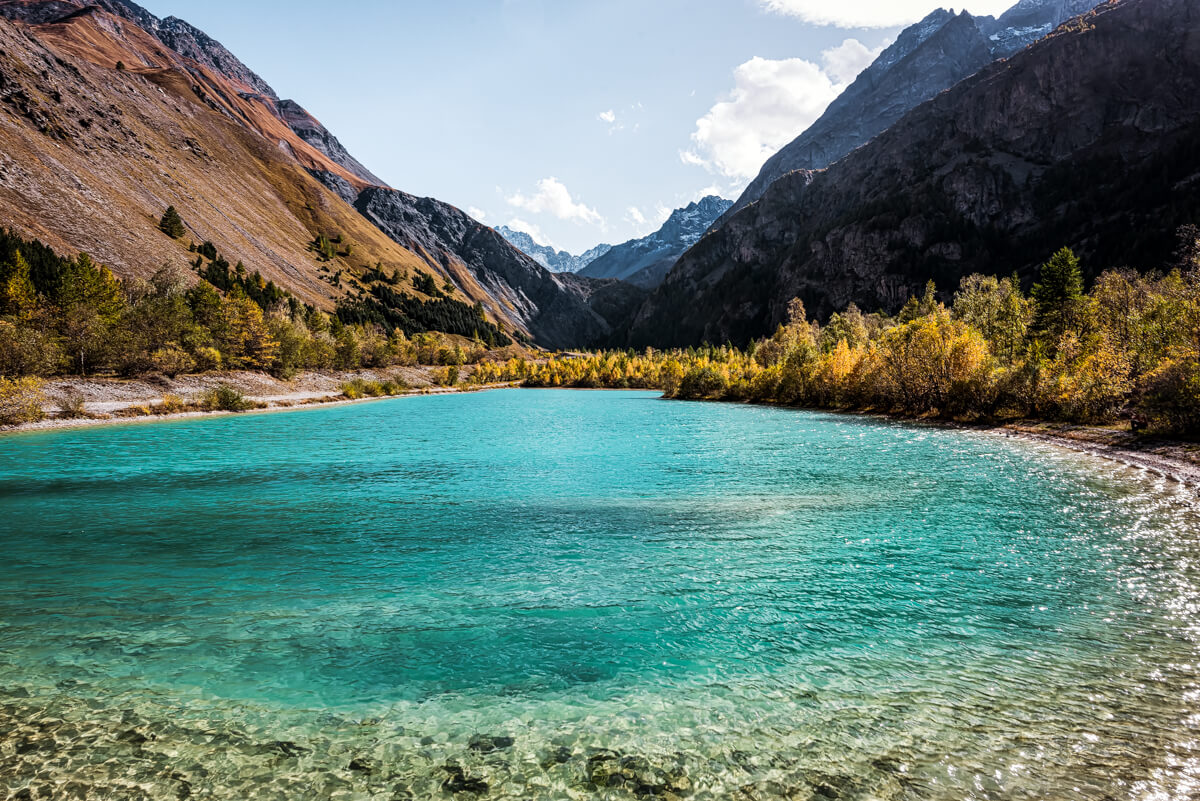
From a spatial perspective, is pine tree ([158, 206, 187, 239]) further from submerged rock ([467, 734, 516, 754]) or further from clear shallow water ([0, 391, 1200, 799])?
submerged rock ([467, 734, 516, 754])

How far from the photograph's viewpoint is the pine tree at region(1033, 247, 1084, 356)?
275 ft

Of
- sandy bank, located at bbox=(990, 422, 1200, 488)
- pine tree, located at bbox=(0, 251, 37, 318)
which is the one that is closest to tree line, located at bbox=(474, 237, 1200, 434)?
sandy bank, located at bbox=(990, 422, 1200, 488)

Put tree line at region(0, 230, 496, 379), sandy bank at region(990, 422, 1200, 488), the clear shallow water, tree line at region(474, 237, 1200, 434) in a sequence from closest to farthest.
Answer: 1. the clear shallow water
2. sandy bank at region(990, 422, 1200, 488)
3. tree line at region(474, 237, 1200, 434)
4. tree line at region(0, 230, 496, 379)

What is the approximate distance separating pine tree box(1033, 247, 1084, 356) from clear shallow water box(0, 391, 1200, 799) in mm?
71094

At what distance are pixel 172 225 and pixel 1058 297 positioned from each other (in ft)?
745

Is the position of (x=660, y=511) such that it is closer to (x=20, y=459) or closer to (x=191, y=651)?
(x=191, y=651)

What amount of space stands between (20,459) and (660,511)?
160 ft

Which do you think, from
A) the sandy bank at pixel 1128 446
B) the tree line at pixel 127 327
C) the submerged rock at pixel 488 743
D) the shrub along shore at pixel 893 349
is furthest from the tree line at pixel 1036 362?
the tree line at pixel 127 327

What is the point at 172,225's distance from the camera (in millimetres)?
173250

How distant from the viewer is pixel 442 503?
28.6 meters

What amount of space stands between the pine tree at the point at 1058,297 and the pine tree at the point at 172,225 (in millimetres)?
222601

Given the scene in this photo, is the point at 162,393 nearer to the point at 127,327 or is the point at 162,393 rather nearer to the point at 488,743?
the point at 127,327

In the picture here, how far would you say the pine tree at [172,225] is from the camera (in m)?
171

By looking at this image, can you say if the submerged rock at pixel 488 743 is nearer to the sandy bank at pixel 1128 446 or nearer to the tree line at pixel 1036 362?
the sandy bank at pixel 1128 446
